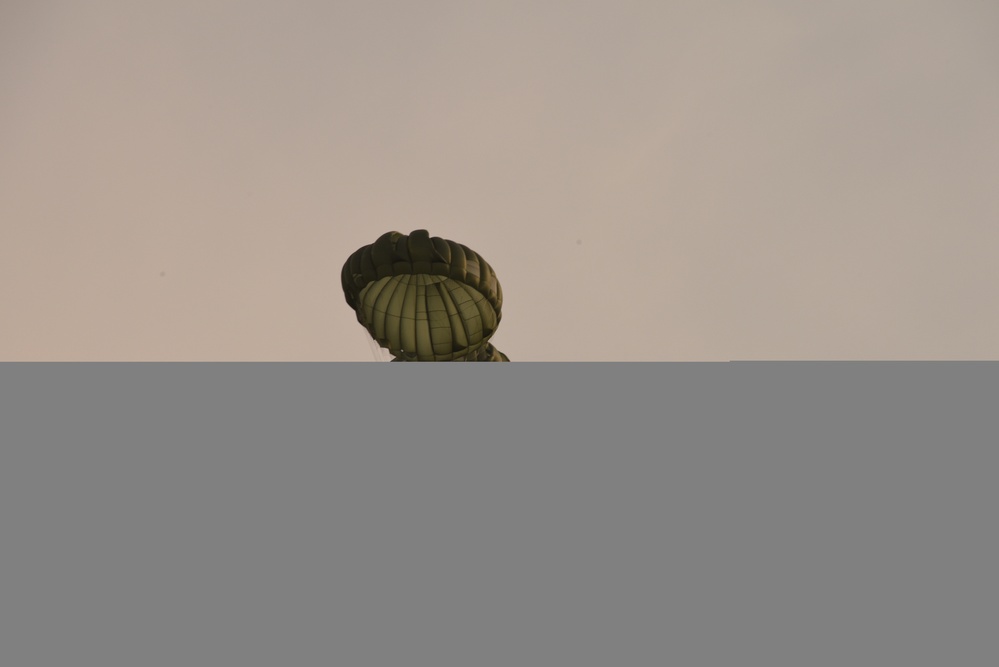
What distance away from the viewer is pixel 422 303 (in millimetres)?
8695

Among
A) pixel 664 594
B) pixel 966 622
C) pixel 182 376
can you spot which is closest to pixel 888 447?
pixel 966 622

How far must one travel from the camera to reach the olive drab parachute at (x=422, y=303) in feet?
27.0

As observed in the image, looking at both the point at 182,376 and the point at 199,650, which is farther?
the point at 182,376

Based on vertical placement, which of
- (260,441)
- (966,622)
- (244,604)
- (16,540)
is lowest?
(966,622)

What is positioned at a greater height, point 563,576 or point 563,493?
point 563,493

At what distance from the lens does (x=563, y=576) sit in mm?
1258

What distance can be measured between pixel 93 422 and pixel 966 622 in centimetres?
131

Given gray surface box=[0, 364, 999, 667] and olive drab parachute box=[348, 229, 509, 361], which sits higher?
olive drab parachute box=[348, 229, 509, 361]

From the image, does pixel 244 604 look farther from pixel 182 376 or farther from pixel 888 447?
pixel 888 447

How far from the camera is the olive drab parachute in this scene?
8234mm

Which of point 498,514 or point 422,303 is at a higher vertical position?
point 422,303

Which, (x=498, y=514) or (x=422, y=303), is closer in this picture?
(x=498, y=514)

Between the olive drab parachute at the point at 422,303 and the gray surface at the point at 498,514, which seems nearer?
the gray surface at the point at 498,514

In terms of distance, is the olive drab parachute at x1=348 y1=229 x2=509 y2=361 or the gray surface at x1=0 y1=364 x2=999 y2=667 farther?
the olive drab parachute at x1=348 y1=229 x2=509 y2=361
